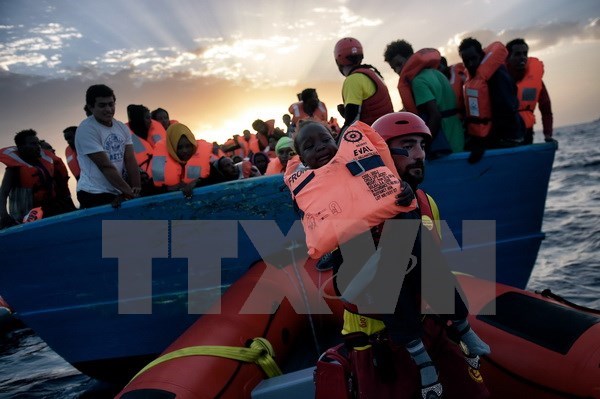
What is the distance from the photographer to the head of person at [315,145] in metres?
1.72

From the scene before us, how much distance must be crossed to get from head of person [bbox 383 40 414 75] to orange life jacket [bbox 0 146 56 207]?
15.9 ft

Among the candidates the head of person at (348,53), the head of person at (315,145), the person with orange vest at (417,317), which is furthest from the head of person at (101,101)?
the person with orange vest at (417,317)

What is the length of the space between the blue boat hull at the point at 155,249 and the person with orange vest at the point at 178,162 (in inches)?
25.2

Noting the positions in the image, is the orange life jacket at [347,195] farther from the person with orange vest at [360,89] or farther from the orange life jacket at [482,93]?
the orange life jacket at [482,93]

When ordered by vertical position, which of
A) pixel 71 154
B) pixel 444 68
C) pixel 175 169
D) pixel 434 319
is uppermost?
pixel 444 68

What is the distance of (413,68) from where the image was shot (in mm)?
3838

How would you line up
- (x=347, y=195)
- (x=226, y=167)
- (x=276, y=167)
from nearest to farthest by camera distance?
(x=347, y=195) → (x=226, y=167) → (x=276, y=167)

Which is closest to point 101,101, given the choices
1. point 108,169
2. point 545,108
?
point 108,169

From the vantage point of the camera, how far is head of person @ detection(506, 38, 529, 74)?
183 inches

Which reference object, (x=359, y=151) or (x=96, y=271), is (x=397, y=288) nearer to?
(x=359, y=151)

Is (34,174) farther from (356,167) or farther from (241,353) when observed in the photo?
(356,167)

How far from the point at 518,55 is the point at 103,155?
14.6ft

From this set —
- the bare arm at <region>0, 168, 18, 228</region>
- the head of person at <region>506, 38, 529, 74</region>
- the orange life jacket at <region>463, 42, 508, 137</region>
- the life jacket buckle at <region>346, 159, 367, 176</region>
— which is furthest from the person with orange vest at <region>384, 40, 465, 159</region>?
the bare arm at <region>0, 168, 18, 228</region>

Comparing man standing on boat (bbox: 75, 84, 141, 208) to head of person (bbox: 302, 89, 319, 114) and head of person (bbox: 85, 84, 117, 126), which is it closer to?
head of person (bbox: 85, 84, 117, 126)
